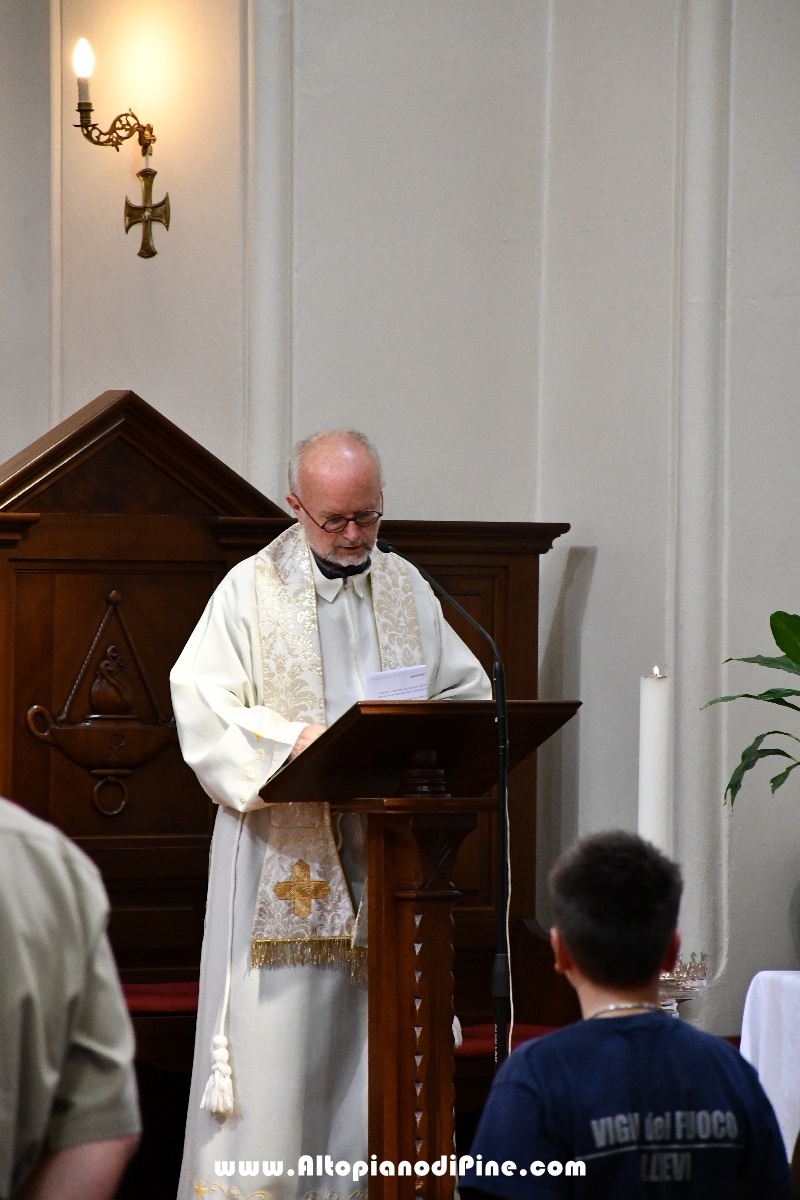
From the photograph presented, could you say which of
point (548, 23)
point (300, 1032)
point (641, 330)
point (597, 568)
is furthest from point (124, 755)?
point (548, 23)

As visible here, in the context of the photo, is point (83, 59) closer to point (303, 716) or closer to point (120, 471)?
point (120, 471)

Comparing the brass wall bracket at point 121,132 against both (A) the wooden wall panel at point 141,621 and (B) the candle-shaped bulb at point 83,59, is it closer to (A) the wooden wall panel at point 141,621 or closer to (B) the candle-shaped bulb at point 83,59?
(B) the candle-shaped bulb at point 83,59

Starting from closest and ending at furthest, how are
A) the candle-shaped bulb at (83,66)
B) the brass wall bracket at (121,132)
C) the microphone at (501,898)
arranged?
1. the microphone at (501,898)
2. the candle-shaped bulb at (83,66)
3. the brass wall bracket at (121,132)

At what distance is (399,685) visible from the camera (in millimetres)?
3717

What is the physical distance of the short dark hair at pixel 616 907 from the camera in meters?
2.12

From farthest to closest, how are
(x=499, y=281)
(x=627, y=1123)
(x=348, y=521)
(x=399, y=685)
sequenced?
(x=499, y=281), (x=348, y=521), (x=399, y=685), (x=627, y=1123)

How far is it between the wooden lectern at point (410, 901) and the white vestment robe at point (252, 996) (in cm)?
49

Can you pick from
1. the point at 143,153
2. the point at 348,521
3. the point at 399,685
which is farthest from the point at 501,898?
the point at 143,153

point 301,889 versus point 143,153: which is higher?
point 143,153

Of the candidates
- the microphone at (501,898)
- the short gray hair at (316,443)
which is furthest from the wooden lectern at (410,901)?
the short gray hair at (316,443)

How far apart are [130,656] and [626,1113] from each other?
3.45m

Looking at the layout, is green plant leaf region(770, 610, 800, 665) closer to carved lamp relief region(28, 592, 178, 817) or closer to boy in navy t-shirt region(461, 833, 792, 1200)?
carved lamp relief region(28, 592, 178, 817)

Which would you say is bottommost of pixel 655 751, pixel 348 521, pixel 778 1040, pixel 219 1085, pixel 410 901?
pixel 219 1085

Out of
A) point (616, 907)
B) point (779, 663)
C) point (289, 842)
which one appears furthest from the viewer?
point (779, 663)
